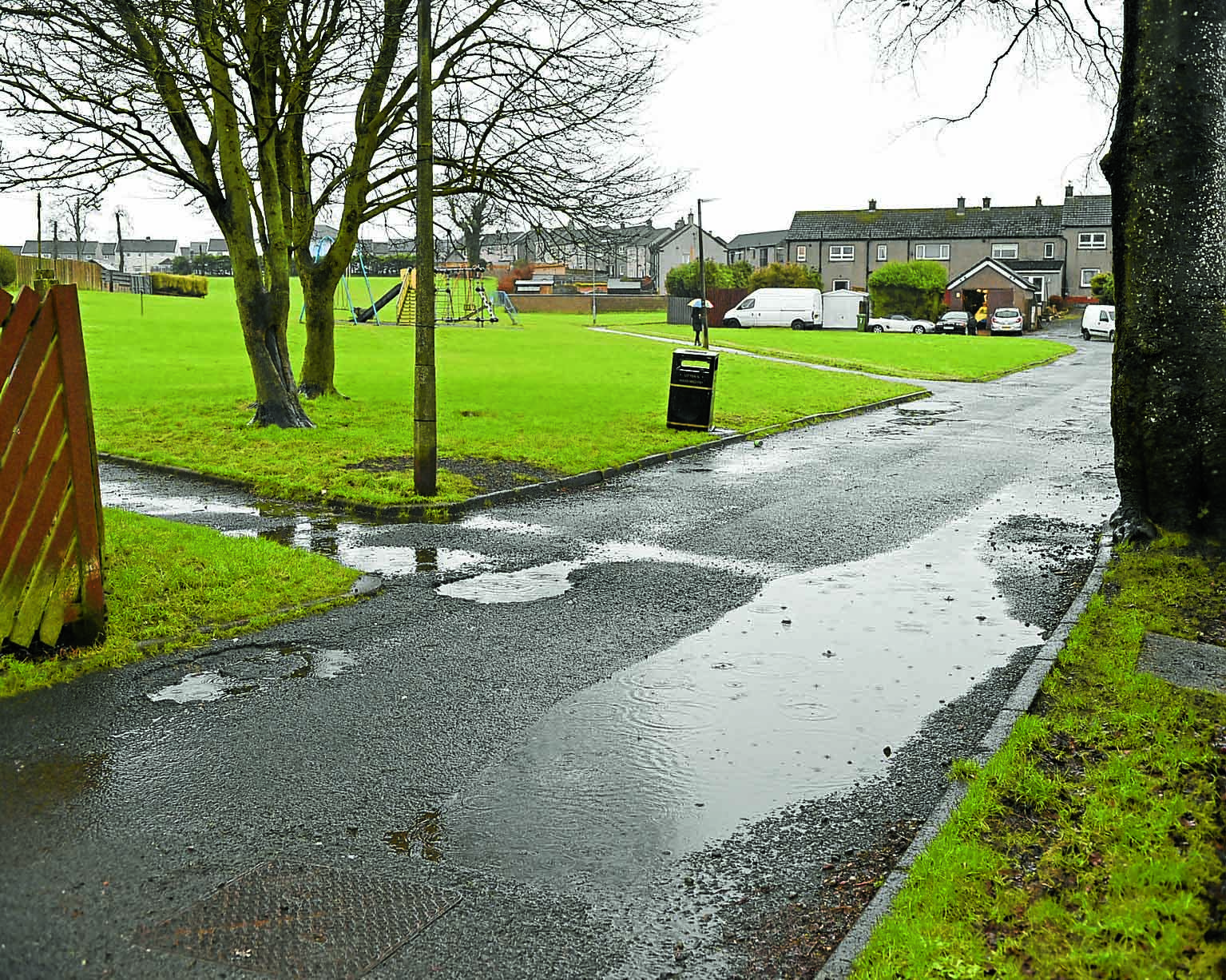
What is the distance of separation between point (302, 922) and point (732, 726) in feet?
8.67

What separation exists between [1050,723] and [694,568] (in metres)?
4.32

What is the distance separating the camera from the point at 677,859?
436 cm

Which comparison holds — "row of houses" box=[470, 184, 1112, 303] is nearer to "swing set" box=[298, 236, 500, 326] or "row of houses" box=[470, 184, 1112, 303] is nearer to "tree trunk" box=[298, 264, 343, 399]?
"swing set" box=[298, 236, 500, 326]

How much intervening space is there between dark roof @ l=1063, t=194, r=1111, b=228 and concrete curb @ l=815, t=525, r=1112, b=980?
8958cm

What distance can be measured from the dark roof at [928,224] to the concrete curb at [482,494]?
259ft

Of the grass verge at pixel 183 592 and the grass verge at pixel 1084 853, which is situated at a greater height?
the grass verge at pixel 183 592

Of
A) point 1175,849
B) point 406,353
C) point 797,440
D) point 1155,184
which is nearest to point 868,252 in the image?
point 406,353

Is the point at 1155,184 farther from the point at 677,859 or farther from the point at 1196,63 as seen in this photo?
the point at 677,859

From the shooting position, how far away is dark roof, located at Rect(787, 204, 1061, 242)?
91.1 metres

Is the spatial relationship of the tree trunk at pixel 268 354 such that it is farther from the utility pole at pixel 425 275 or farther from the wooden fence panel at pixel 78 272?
the wooden fence panel at pixel 78 272

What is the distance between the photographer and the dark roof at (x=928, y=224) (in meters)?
91.1

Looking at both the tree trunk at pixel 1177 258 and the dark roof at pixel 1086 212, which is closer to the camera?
the tree trunk at pixel 1177 258

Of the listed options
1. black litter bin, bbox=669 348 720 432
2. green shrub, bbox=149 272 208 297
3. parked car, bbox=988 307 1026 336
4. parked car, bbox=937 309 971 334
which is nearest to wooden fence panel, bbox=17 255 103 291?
green shrub, bbox=149 272 208 297

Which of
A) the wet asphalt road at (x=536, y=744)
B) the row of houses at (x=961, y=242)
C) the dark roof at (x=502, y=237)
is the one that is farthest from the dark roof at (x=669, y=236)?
the wet asphalt road at (x=536, y=744)
